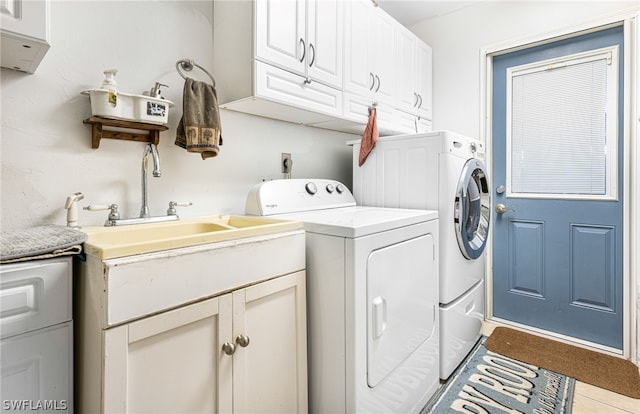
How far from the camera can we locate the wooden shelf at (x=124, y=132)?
1.34 metres

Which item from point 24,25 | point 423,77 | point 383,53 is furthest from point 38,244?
point 423,77

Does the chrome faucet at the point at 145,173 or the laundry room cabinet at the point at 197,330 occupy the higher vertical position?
the chrome faucet at the point at 145,173

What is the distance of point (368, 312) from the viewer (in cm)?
131

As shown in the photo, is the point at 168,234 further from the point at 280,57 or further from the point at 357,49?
the point at 357,49

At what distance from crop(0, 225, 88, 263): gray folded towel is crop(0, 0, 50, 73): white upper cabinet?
0.55m

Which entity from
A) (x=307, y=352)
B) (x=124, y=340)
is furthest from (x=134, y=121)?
(x=307, y=352)

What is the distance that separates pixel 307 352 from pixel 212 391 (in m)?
0.45

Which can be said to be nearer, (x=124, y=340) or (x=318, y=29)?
(x=124, y=340)

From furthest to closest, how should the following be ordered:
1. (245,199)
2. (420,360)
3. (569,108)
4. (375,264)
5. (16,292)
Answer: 1. (569,108)
2. (245,199)
3. (420,360)
4. (375,264)
5. (16,292)

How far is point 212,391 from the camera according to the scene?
42.2 inches

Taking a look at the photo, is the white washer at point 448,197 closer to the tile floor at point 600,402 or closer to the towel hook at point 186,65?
the tile floor at point 600,402

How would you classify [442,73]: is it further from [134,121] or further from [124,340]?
[124,340]

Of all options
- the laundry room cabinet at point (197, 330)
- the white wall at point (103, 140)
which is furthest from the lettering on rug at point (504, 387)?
the white wall at point (103, 140)

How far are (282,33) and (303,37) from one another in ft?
0.49
